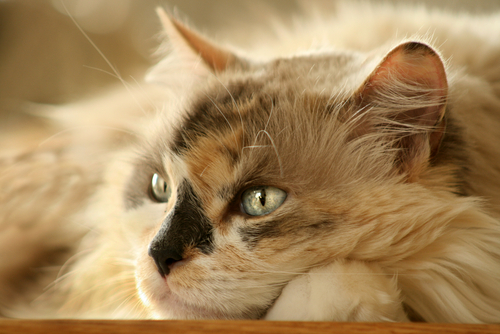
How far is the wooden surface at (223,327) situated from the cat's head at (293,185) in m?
0.11

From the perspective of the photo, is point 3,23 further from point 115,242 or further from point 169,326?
point 169,326

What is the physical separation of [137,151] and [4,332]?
0.60 meters

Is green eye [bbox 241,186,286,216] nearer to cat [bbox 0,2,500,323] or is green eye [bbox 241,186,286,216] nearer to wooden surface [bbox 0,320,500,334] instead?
cat [bbox 0,2,500,323]

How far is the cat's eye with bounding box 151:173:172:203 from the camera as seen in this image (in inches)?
37.4

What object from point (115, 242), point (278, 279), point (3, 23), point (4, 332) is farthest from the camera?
point (3, 23)

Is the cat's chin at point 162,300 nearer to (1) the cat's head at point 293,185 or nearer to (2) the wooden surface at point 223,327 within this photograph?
(1) the cat's head at point 293,185

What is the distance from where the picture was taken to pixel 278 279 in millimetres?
663

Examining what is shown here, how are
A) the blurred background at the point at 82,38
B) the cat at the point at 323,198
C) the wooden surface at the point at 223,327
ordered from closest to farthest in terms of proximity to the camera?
the wooden surface at the point at 223,327
the cat at the point at 323,198
the blurred background at the point at 82,38

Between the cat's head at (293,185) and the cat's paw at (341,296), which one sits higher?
the cat's head at (293,185)

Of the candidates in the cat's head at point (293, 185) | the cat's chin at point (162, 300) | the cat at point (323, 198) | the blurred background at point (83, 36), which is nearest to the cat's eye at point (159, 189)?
the cat at point (323, 198)

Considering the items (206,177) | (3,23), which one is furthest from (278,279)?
(3,23)

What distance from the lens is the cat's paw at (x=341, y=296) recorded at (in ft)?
1.97

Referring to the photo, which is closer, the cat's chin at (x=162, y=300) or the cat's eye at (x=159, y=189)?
the cat's chin at (x=162, y=300)

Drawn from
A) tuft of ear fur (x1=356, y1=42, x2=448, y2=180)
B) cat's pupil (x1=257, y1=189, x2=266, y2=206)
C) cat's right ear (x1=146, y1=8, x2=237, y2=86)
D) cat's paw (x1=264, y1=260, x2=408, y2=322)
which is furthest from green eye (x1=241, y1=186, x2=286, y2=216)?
cat's right ear (x1=146, y1=8, x2=237, y2=86)
